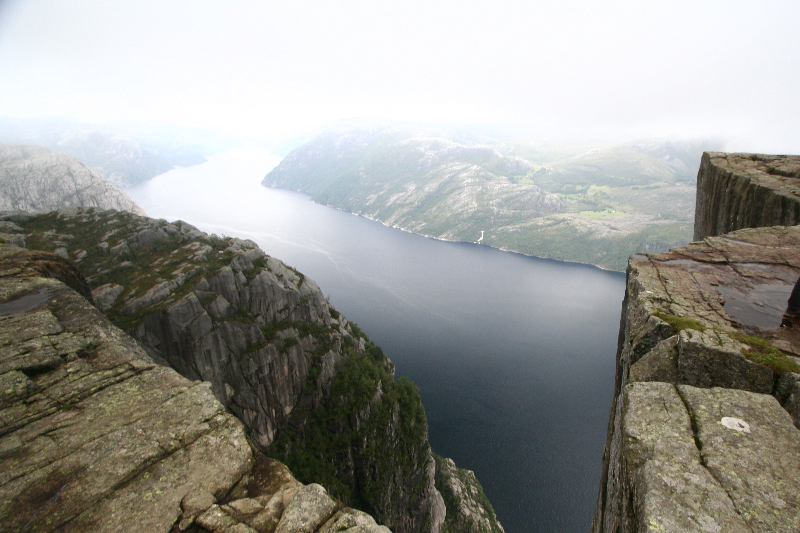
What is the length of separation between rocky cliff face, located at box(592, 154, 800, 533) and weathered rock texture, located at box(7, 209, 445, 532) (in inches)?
1431

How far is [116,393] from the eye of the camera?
929 cm

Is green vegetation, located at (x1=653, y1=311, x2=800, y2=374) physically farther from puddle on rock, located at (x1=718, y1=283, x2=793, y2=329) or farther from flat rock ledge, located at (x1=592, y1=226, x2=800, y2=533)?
puddle on rock, located at (x1=718, y1=283, x2=793, y2=329)

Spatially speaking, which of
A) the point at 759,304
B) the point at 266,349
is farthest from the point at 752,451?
the point at 266,349

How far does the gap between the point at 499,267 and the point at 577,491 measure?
374 ft

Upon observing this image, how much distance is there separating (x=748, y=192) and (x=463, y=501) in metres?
Result: 59.9

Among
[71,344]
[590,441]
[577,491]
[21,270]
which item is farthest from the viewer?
[590,441]

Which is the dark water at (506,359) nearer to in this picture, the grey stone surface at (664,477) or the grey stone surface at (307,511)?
the grey stone surface at (664,477)

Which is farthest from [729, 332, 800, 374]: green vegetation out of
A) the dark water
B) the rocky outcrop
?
the dark water

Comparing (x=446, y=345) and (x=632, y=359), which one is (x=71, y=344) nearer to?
(x=632, y=359)

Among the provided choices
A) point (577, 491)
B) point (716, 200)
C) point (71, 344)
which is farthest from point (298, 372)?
point (577, 491)

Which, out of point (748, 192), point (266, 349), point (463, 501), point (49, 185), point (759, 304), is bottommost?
point (463, 501)

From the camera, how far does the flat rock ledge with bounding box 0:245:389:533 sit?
6.55 meters

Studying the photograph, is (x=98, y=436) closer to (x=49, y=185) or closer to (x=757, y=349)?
(x=757, y=349)

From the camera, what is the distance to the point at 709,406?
663 cm
